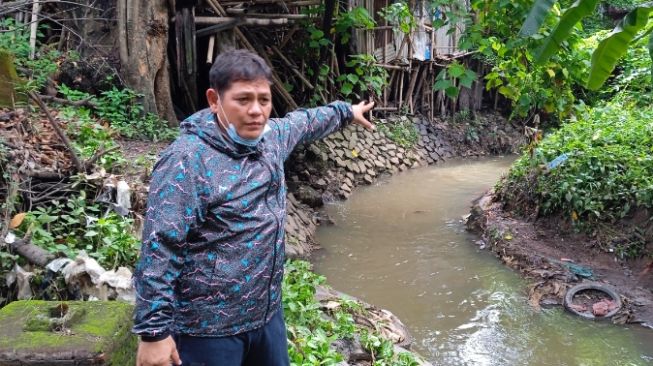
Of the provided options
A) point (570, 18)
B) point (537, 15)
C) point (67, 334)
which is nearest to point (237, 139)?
Answer: point (67, 334)

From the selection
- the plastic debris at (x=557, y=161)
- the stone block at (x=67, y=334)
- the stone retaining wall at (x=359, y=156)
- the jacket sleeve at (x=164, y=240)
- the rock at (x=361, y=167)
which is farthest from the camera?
the rock at (x=361, y=167)

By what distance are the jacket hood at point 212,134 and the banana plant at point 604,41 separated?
3.58 feet

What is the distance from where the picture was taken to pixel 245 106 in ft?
5.63

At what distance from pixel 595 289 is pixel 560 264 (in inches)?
22.6

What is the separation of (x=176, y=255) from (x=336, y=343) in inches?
89.3

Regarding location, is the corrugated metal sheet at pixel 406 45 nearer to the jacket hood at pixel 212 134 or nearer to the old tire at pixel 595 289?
the old tire at pixel 595 289

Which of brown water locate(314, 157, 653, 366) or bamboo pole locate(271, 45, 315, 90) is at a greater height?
bamboo pole locate(271, 45, 315, 90)

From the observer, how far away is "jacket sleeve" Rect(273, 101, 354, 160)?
206 cm

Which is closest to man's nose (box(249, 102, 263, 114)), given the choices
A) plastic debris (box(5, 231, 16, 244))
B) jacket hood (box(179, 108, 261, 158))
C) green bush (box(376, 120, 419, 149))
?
jacket hood (box(179, 108, 261, 158))

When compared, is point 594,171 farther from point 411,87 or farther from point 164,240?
point 411,87

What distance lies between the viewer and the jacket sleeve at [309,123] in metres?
2.06

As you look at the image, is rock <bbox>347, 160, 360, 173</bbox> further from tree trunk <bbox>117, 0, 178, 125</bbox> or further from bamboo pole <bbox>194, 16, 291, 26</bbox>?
tree trunk <bbox>117, 0, 178, 125</bbox>

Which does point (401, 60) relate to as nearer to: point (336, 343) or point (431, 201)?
point (431, 201)

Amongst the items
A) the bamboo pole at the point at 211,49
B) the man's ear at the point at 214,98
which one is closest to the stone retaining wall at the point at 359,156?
the bamboo pole at the point at 211,49
